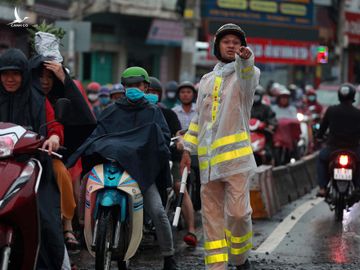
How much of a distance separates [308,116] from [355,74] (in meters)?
35.7

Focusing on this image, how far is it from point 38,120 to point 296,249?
413 cm

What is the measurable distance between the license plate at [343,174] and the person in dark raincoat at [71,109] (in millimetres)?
5439

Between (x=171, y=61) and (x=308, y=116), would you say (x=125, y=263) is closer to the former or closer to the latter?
(x=308, y=116)

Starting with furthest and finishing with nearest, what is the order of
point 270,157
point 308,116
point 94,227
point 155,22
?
point 155,22, point 308,116, point 270,157, point 94,227

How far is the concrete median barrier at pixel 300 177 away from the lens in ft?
54.1

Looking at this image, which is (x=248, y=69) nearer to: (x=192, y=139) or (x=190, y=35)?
(x=192, y=139)

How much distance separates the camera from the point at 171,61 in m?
40.2

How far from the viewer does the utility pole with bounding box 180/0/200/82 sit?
118 ft

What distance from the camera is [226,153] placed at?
7926mm

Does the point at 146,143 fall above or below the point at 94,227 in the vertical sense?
above

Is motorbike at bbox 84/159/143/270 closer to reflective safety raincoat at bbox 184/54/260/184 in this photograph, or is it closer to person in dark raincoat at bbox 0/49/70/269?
reflective safety raincoat at bbox 184/54/260/184

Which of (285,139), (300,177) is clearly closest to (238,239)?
(300,177)

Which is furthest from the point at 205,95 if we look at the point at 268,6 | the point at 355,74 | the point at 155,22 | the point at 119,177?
the point at 355,74

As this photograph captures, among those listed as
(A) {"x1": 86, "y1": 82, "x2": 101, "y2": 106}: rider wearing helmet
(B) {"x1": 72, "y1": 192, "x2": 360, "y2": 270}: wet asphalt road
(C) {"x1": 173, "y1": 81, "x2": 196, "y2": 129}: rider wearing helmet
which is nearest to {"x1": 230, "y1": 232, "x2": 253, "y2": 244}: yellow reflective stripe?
(B) {"x1": 72, "y1": 192, "x2": 360, "y2": 270}: wet asphalt road
